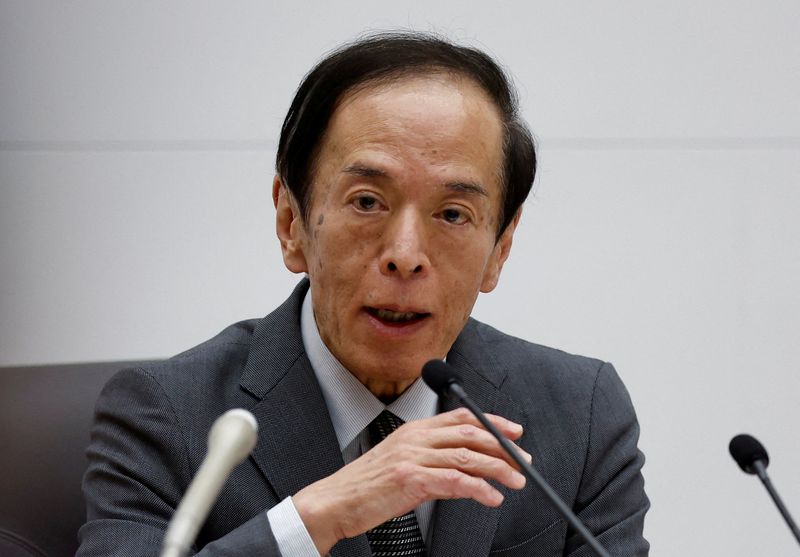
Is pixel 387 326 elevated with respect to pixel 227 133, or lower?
lower

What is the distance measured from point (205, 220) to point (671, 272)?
120 cm

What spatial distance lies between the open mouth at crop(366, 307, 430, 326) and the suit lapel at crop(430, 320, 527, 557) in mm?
127

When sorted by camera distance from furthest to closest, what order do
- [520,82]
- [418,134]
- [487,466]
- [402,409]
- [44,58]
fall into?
Result: [520,82] < [44,58] < [402,409] < [418,134] < [487,466]

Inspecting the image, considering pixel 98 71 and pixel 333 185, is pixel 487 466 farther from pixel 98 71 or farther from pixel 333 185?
pixel 98 71

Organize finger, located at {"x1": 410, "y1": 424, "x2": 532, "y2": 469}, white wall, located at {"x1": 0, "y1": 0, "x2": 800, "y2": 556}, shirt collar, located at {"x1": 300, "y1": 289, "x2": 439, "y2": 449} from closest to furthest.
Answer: finger, located at {"x1": 410, "y1": 424, "x2": 532, "y2": 469}
shirt collar, located at {"x1": 300, "y1": 289, "x2": 439, "y2": 449}
white wall, located at {"x1": 0, "y1": 0, "x2": 800, "y2": 556}

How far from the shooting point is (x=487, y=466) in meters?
1.28

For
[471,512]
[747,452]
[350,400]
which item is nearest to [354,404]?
[350,400]

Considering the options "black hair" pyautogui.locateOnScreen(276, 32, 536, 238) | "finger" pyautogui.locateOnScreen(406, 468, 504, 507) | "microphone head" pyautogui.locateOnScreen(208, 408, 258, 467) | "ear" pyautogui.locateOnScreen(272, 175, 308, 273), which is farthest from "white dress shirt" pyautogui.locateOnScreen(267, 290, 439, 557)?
"microphone head" pyautogui.locateOnScreen(208, 408, 258, 467)

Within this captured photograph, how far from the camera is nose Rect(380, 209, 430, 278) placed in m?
1.51

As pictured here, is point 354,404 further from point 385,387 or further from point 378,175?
point 378,175

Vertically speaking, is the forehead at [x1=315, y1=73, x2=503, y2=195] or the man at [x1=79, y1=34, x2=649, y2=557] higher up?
the forehead at [x1=315, y1=73, x2=503, y2=195]

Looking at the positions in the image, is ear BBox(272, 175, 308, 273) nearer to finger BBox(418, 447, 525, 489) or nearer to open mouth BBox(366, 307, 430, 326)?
open mouth BBox(366, 307, 430, 326)

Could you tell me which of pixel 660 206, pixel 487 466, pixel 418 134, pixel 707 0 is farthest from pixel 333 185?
pixel 707 0

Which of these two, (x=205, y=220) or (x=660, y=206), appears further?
(x=660, y=206)
